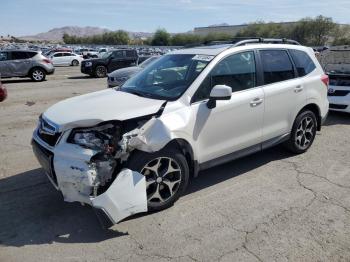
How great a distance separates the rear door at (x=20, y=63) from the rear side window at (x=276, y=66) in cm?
1624

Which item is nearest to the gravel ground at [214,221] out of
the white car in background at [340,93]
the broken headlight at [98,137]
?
the broken headlight at [98,137]

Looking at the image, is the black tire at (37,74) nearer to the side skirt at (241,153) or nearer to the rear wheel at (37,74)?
the rear wheel at (37,74)

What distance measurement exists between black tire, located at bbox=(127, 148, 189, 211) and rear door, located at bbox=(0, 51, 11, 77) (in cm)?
1680

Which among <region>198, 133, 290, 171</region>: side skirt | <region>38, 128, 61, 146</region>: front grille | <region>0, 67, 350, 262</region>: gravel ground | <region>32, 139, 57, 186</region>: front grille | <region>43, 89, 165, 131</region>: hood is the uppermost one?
<region>43, 89, 165, 131</region>: hood

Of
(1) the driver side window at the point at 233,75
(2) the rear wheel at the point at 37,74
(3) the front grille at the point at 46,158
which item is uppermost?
(1) the driver side window at the point at 233,75

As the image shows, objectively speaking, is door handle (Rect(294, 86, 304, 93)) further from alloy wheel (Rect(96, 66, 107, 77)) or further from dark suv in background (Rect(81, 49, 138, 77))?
alloy wheel (Rect(96, 66, 107, 77))

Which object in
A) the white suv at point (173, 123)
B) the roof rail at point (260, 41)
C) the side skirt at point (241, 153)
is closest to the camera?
the white suv at point (173, 123)

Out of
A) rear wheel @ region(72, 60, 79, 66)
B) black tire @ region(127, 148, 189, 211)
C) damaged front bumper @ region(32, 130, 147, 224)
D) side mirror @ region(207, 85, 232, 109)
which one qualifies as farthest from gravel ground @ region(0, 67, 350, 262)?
rear wheel @ region(72, 60, 79, 66)

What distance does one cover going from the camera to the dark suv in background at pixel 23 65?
60.2ft

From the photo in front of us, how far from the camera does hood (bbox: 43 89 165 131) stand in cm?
385

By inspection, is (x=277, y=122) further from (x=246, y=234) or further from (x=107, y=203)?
(x=107, y=203)

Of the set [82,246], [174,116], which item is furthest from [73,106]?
[82,246]

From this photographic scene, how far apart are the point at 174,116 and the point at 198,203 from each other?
110 cm

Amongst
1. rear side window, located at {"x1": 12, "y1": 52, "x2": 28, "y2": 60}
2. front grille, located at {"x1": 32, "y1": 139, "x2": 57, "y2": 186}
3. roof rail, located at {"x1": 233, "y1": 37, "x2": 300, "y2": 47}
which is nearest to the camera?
front grille, located at {"x1": 32, "y1": 139, "x2": 57, "y2": 186}
